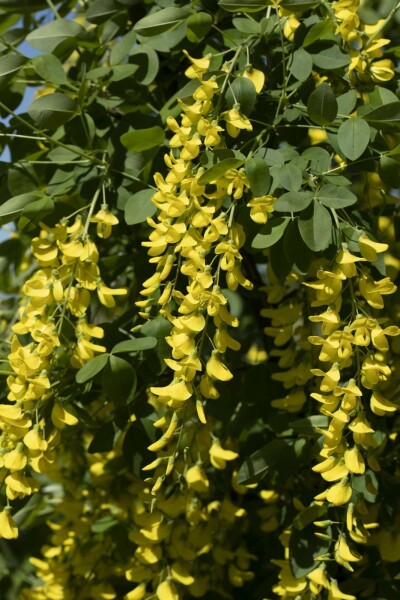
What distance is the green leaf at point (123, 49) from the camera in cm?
116

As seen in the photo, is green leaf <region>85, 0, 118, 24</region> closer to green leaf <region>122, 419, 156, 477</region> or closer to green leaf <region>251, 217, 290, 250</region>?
green leaf <region>251, 217, 290, 250</region>

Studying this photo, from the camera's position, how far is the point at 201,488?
3.39ft

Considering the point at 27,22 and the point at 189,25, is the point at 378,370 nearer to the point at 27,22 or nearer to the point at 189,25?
the point at 189,25

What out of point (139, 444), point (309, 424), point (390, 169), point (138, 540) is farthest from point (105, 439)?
point (390, 169)

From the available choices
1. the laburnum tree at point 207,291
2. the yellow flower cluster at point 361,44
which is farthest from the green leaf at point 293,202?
the yellow flower cluster at point 361,44

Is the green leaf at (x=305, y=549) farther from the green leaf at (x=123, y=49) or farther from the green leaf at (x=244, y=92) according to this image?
the green leaf at (x=123, y=49)

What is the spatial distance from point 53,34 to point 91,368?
50cm

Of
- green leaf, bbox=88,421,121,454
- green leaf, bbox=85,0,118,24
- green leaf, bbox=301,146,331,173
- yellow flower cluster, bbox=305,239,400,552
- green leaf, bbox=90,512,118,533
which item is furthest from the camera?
green leaf, bbox=90,512,118,533

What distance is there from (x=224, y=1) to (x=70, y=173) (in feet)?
1.08

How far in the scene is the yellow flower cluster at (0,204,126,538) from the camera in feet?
3.08

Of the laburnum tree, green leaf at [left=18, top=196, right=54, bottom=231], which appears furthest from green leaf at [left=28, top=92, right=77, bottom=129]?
green leaf at [left=18, top=196, right=54, bottom=231]

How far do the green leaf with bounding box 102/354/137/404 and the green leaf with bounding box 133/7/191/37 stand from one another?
42 centimetres

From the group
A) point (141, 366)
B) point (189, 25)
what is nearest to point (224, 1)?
point (189, 25)

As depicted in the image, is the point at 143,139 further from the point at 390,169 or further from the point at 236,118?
the point at 390,169
